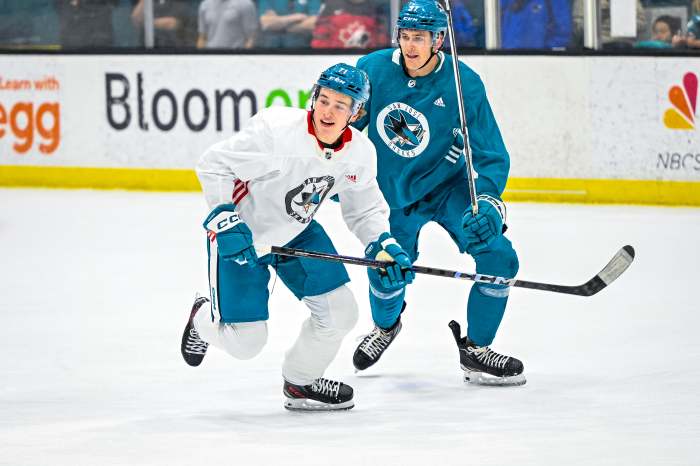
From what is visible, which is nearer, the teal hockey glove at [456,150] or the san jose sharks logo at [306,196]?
the san jose sharks logo at [306,196]

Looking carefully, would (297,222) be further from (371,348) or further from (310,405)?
(371,348)

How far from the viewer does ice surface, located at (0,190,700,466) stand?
339 centimetres

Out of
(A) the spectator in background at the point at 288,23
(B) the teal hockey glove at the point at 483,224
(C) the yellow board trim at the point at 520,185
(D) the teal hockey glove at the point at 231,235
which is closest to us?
(D) the teal hockey glove at the point at 231,235

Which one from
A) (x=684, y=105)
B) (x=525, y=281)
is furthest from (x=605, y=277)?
(x=684, y=105)

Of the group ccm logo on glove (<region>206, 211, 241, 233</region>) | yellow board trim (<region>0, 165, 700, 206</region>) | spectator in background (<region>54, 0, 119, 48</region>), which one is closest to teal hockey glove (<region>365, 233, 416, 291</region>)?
ccm logo on glove (<region>206, 211, 241, 233</region>)

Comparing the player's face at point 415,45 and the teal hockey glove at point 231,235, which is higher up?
the player's face at point 415,45

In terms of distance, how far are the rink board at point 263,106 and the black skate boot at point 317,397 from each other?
434cm

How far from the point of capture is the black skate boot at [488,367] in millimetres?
4188

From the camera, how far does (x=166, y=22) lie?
921 cm

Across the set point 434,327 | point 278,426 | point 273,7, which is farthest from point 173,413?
point 273,7

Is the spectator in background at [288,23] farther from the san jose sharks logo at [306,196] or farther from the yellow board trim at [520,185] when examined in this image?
the san jose sharks logo at [306,196]

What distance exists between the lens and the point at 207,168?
12.2 feet

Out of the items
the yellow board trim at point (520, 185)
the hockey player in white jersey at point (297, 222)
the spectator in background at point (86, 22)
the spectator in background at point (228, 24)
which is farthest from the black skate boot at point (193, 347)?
the spectator in background at point (86, 22)

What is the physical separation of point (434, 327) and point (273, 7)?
14.2ft
